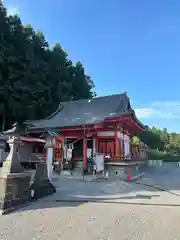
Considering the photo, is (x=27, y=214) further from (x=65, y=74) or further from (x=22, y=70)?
(x=65, y=74)

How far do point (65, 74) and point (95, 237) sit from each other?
29.7 m

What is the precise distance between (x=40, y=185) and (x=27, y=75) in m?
21.2

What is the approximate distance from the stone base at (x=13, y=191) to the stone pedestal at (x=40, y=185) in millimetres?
398

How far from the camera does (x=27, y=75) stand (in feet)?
84.7

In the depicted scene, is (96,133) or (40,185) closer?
(40,185)

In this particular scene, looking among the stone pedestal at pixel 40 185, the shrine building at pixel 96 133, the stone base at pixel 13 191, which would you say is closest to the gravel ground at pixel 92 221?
the stone base at pixel 13 191

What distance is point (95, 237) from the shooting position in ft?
12.6

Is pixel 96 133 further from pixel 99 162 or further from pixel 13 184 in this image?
pixel 13 184

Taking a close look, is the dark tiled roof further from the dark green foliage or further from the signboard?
the dark green foliage

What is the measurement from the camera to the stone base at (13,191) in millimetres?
5414

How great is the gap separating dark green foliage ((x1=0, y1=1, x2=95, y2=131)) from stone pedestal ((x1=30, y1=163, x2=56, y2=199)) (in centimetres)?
1665

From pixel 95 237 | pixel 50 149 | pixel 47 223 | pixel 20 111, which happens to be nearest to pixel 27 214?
pixel 47 223

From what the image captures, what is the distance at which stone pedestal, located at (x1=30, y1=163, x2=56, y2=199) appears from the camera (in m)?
6.74

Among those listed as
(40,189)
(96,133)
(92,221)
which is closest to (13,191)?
(40,189)
